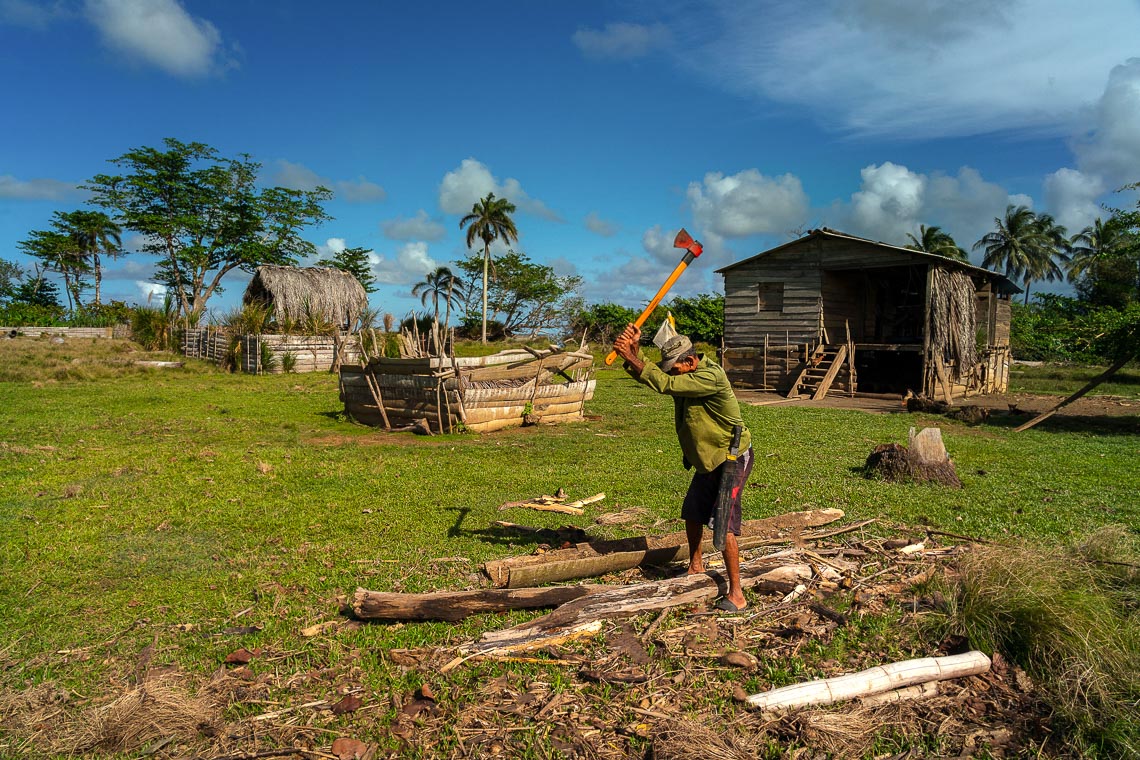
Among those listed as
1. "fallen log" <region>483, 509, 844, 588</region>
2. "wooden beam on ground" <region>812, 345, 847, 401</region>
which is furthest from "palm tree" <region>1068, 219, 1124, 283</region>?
→ "fallen log" <region>483, 509, 844, 588</region>

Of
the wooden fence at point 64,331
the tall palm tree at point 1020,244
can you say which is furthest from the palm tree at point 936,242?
the wooden fence at point 64,331

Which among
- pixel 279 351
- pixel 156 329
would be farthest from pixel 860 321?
pixel 156 329

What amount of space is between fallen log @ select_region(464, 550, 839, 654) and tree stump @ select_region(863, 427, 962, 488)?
4.68 m

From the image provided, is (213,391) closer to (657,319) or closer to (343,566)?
(343,566)

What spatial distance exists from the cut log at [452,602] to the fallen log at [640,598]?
0.76ft

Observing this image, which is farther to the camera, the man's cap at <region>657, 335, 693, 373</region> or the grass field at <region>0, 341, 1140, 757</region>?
the man's cap at <region>657, 335, 693, 373</region>

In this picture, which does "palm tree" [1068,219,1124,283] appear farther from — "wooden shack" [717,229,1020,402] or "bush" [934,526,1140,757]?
"bush" [934,526,1140,757]

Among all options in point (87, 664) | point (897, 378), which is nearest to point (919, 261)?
point (897, 378)

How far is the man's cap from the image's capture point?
541 cm

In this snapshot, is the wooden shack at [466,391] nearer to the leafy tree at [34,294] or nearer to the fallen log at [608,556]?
the fallen log at [608,556]

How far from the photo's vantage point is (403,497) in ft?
29.1

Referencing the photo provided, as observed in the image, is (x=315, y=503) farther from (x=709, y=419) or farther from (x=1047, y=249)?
(x=1047, y=249)

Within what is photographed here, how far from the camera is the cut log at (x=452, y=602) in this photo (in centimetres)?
494

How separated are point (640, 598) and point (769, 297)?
23.4m
